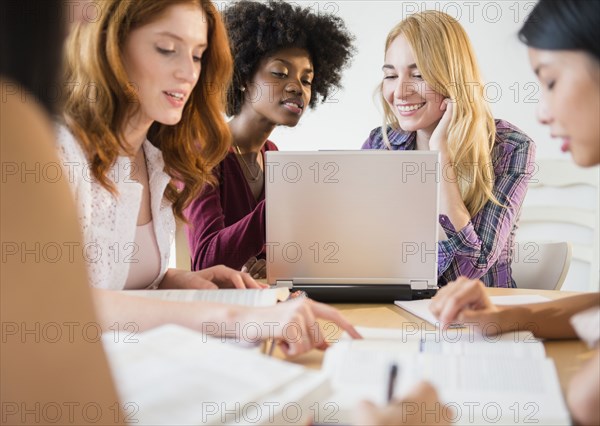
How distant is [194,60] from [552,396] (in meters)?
1.00

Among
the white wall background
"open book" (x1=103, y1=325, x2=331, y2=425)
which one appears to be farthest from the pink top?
the white wall background

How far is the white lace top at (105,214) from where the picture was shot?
3.85 ft

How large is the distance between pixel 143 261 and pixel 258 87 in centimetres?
88

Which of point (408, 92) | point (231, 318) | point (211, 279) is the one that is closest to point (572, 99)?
point (231, 318)

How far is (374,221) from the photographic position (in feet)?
3.83

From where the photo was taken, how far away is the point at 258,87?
6.88 ft

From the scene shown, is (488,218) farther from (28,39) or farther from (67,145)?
(28,39)

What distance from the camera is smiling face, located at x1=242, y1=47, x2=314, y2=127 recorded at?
2.04 metres

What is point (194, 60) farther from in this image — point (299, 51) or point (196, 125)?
point (299, 51)

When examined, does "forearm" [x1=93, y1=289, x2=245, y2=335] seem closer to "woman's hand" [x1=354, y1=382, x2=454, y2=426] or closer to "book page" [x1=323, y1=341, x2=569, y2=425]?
"book page" [x1=323, y1=341, x2=569, y2=425]

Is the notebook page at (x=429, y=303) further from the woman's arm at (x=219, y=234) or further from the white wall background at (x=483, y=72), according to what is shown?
the white wall background at (x=483, y=72)

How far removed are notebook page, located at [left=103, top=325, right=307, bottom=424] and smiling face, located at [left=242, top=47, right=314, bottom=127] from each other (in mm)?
1317

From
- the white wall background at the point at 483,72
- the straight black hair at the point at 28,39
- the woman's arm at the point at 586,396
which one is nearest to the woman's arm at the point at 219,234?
the woman's arm at the point at 586,396

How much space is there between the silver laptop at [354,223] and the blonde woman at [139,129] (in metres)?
0.14
